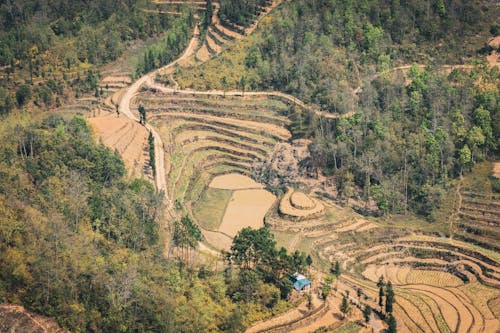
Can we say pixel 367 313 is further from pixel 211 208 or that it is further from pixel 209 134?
pixel 209 134

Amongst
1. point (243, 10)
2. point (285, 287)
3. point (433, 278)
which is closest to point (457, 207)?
point (433, 278)

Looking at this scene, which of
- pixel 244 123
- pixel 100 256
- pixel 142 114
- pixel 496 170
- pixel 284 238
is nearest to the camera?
pixel 100 256

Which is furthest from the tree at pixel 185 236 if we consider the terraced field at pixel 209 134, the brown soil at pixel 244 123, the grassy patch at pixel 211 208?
the brown soil at pixel 244 123

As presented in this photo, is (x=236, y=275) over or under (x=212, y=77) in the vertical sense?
under

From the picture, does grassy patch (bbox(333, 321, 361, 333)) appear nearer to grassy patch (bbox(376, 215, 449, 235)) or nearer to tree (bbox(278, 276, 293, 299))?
tree (bbox(278, 276, 293, 299))

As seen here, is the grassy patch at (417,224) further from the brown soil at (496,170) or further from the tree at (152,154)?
the tree at (152,154)

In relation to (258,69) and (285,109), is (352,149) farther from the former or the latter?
(258,69)

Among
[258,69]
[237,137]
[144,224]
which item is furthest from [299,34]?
[144,224]
